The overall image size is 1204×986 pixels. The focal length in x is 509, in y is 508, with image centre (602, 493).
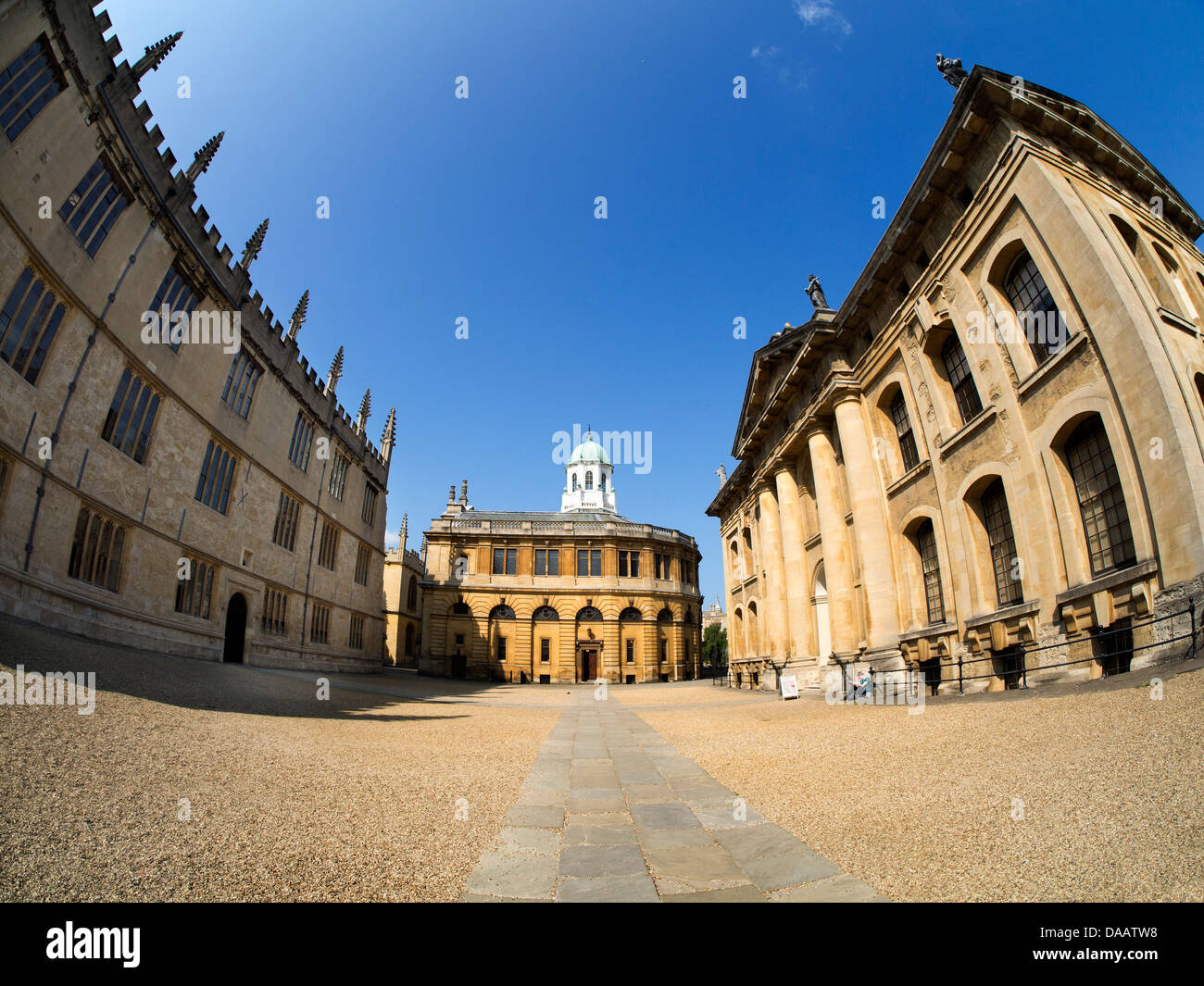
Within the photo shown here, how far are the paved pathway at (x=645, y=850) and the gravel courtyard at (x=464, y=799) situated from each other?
23 cm

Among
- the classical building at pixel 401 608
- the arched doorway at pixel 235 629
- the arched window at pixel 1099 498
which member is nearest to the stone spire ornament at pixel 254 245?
the arched doorway at pixel 235 629

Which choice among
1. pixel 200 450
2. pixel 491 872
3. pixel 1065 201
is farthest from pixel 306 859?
pixel 200 450

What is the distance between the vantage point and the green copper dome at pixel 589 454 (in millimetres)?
88812

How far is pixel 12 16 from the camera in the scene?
38.6 feet

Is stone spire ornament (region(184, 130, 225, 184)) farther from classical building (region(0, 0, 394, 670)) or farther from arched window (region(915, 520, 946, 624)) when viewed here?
arched window (region(915, 520, 946, 624))

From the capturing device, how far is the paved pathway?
10.5 ft

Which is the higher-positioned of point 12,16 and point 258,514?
point 12,16

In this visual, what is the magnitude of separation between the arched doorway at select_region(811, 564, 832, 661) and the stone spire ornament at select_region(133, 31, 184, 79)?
29433mm

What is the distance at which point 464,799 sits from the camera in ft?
17.2

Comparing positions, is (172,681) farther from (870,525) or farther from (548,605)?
(548,605)

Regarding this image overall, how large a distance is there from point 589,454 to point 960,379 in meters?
75.5

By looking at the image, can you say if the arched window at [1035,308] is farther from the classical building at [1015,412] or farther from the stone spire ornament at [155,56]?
the stone spire ornament at [155,56]
